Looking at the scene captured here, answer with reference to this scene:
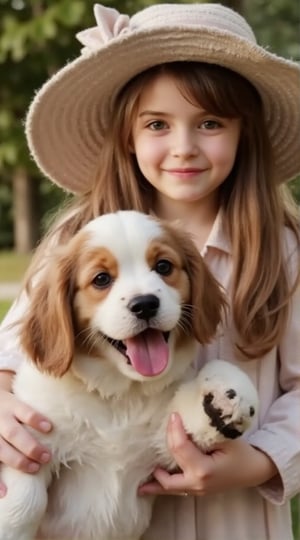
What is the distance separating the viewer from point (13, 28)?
14039 millimetres

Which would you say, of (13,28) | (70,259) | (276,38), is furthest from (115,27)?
(276,38)

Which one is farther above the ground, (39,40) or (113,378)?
(113,378)

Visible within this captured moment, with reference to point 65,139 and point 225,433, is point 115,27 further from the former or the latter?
point 225,433

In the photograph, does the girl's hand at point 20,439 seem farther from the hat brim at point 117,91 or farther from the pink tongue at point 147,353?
the hat brim at point 117,91

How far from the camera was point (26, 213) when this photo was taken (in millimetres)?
18484

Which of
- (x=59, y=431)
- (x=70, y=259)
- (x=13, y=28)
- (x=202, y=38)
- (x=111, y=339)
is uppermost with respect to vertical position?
(x=202, y=38)

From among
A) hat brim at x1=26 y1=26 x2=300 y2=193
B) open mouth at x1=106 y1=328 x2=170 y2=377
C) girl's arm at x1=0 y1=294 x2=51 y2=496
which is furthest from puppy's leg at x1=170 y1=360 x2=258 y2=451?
hat brim at x1=26 y1=26 x2=300 y2=193

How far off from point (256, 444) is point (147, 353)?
23.5 inches

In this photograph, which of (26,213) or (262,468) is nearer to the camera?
(262,468)

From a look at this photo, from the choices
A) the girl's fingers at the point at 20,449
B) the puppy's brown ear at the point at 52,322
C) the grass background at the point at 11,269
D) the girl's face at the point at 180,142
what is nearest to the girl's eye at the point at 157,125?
the girl's face at the point at 180,142

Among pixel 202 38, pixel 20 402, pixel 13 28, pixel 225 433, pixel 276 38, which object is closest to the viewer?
pixel 225 433

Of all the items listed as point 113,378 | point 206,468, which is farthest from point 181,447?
point 113,378

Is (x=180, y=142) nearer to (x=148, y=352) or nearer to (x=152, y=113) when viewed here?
(x=152, y=113)

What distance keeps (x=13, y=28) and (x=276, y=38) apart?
301 inches
